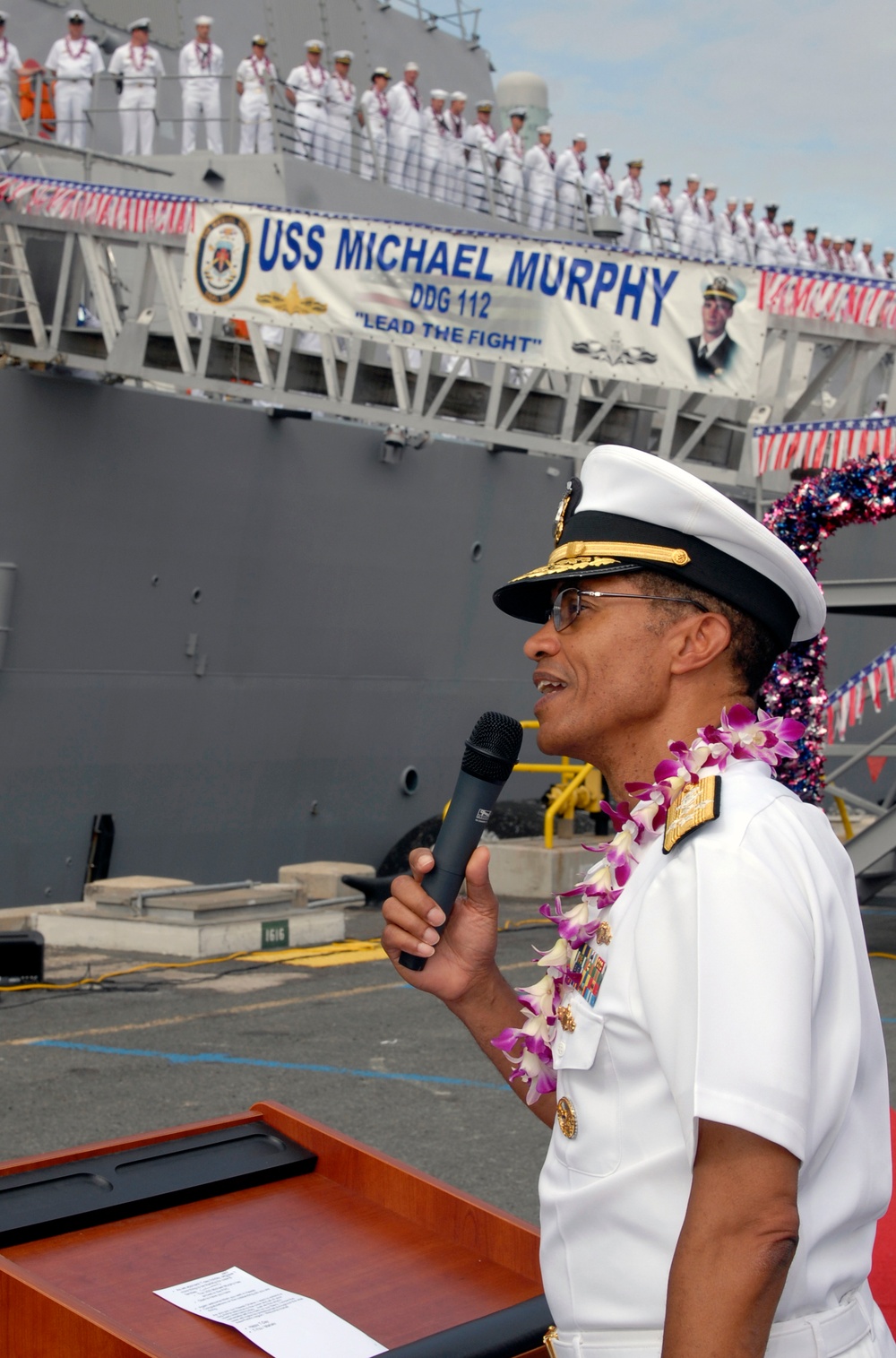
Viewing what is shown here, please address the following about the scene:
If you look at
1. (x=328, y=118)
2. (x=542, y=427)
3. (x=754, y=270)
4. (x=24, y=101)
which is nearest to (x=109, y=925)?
(x=754, y=270)

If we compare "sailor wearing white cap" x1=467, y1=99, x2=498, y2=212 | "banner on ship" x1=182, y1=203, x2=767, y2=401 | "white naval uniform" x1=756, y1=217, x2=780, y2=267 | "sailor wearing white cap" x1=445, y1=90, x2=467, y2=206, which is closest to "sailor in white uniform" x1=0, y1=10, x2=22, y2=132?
"banner on ship" x1=182, y1=203, x2=767, y2=401

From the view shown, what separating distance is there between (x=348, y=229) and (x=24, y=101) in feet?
23.1

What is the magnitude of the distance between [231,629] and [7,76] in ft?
22.1

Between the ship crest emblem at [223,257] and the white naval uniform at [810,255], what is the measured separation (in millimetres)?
16705

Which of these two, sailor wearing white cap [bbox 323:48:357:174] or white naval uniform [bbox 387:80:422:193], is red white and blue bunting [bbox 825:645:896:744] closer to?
sailor wearing white cap [bbox 323:48:357:174]

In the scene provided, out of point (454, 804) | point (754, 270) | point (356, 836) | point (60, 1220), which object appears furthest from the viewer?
point (356, 836)

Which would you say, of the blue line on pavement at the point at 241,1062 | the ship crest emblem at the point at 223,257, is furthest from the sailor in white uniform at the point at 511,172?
the blue line on pavement at the point at 241,1062

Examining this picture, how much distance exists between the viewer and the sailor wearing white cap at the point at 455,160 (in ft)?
66.5

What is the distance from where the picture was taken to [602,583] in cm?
170

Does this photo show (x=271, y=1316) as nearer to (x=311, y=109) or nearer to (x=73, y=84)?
(x=73, y=84)

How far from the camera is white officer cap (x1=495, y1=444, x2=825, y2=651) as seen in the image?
1653 mm

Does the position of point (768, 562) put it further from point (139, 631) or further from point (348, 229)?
point (139, 631)

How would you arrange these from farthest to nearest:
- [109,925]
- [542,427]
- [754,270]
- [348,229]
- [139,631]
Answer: [542,427] < [139,631] < [348,229] < [754,270] < [109,925]

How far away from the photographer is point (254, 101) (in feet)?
58.2
